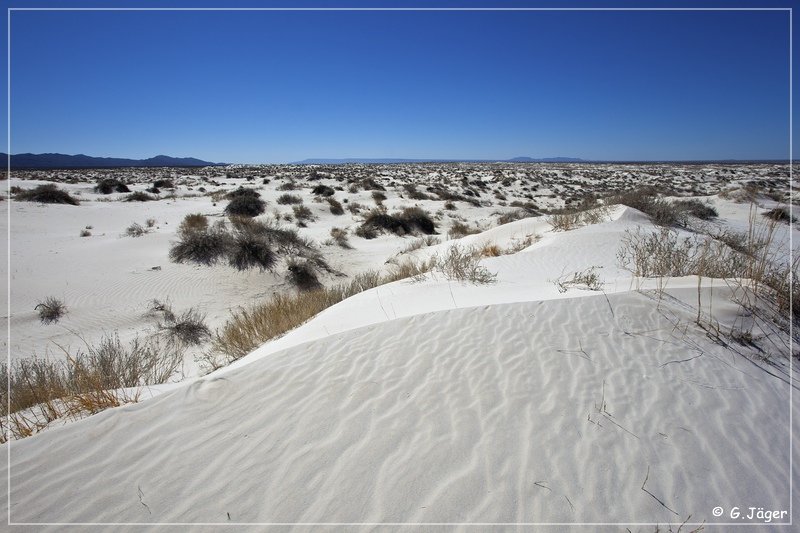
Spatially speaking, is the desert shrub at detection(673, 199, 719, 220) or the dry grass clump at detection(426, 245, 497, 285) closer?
the dry grass clump at detection(426, 245, 497, 285)

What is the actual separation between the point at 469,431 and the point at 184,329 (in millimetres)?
5696

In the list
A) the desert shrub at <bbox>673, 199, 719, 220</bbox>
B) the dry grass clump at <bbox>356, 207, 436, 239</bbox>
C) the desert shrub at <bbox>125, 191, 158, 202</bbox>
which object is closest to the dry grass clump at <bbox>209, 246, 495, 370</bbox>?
the dry grass clump at <bbox>356, 207, 436, 239</bbox>

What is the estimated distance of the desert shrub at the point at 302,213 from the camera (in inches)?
682

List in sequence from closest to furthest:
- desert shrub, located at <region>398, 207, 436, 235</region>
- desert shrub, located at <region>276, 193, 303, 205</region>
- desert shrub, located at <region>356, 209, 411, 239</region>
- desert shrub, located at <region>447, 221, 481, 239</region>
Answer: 1. desert shrub, located at <region>447, 221, 481, 239</region>
2. desert shrub, located at <region>356, 209, 411, 239</region>
3. desert shrub, located at <region>398, 207, 436, 235</region>
4. desert shrub, located at <region>276, 193, 303, 205</region>

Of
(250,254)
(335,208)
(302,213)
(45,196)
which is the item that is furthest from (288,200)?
(45,196)

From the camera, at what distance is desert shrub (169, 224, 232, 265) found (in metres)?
10.2

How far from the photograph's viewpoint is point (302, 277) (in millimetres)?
9828

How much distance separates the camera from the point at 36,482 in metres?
2.37

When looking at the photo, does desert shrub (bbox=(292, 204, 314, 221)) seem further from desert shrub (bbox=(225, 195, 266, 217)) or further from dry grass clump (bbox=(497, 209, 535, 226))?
dry grass clump (bbox=(497, 209, 535, 226))

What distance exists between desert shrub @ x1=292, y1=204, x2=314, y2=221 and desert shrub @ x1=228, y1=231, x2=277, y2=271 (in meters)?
6.64

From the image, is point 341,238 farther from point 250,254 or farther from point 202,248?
point 202,248

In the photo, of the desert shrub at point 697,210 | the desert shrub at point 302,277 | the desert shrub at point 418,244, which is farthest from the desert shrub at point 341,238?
the desert shrub at point 697,210

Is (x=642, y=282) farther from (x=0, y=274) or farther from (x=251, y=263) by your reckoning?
(x=0, y=274)

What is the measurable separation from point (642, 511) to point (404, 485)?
4.59ft
